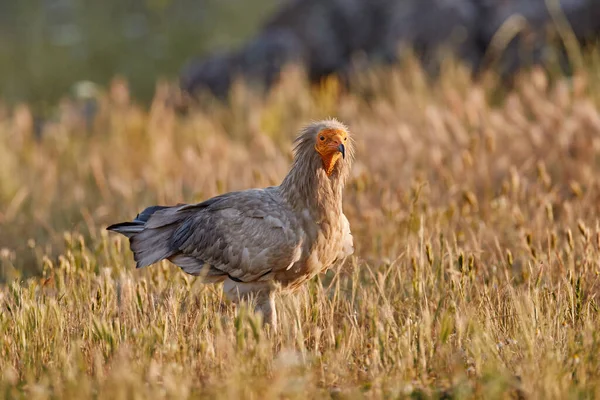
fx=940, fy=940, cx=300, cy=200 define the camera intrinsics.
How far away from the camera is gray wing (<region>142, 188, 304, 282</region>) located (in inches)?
210

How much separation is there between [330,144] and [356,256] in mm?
1377

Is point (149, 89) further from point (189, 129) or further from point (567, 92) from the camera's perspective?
point (567, 92)

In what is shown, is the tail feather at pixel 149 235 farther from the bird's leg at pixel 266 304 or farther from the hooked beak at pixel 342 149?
the hooked beak at pixel 342 149

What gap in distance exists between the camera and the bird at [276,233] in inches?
A: 211

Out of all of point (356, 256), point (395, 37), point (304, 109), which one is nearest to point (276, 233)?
point (356, 256)

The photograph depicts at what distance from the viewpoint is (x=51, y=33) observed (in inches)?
782

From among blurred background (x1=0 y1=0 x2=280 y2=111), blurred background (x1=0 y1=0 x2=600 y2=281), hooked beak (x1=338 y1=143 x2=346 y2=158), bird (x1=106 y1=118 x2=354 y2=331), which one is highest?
blurred background (x1=0 y1=0 x2=280 y2=111)

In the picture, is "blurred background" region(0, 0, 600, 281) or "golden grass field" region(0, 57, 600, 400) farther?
"blurred background" region(0, 0, 600, 281)

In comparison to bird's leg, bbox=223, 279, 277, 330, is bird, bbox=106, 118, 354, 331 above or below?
above

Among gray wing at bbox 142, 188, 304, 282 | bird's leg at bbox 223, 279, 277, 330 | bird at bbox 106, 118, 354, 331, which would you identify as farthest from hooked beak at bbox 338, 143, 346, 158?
bird's leg at bbox 223, 279, 277, 330

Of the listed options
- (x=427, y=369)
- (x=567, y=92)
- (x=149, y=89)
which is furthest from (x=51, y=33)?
(x=427, y=369)

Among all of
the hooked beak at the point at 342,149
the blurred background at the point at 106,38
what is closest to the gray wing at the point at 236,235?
the hooked beak at the point at 342,149

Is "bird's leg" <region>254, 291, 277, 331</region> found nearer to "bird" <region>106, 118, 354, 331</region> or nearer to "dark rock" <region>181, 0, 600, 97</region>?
"bird" <region>106, 118, 354, 331</region>

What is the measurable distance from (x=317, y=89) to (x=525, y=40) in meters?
2.93
